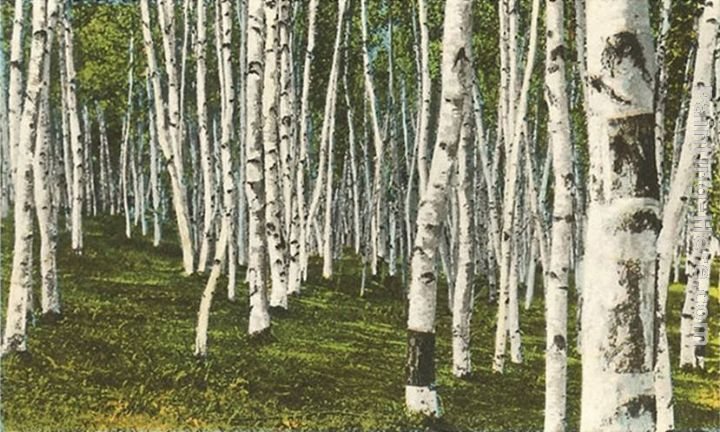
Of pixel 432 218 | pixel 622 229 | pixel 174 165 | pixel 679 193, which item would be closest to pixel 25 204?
pixel 432 218

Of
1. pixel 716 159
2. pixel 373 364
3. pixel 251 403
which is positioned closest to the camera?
pixel 251 403

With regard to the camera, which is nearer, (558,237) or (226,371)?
(558,237)

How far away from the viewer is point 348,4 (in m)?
19.2

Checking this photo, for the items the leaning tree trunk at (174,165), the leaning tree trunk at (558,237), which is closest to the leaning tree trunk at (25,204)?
the leaning tree trunk at (174,165)

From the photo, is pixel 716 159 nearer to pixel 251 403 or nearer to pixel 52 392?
pixel 251 403

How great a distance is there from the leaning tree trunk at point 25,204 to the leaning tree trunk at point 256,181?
2.69 m

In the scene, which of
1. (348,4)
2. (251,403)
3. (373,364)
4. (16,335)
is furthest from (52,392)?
(348,4)

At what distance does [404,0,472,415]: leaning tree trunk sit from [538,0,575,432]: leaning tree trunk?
2.71 ft

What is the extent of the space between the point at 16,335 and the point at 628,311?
6828 mm

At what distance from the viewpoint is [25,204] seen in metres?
8.87

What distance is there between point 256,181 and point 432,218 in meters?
3.32

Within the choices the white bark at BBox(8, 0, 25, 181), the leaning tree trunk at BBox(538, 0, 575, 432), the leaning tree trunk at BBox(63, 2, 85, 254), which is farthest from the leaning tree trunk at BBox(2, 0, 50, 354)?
the leaning tree trunk at BBox(538, 0, 575, 432)

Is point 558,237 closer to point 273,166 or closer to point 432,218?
point 432,218

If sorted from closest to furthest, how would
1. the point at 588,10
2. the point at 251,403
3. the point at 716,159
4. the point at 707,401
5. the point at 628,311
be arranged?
the point at 628,311, the point at 588,10, the point at 251,403, the point at 707,401, the point at 716,159
